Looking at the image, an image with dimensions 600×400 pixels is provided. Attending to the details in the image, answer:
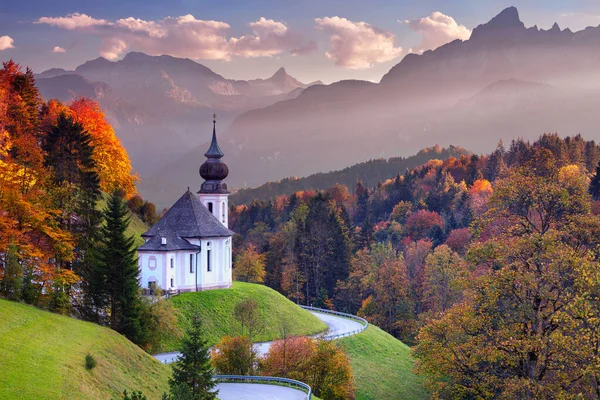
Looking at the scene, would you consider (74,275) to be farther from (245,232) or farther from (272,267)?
(245,232)

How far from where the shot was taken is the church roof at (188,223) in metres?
63.3

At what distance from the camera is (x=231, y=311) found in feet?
198

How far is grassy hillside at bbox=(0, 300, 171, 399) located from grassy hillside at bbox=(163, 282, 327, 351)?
50.2 ft

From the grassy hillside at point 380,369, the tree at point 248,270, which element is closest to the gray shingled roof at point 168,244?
the grassy hillside at point 380,369

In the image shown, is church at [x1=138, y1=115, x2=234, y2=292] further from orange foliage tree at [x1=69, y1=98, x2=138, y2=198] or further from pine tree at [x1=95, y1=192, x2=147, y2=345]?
pine tree at [x1=95, y1=192, x2=147, y2=345]

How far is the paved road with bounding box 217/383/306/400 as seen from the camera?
39656mm

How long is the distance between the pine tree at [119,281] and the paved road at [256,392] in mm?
6427

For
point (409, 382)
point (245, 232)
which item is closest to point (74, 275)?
point (409, 382)

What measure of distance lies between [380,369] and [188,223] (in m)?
21.6

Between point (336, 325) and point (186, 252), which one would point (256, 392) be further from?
point (336, 325)

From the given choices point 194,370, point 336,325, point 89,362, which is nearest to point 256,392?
point 194,370

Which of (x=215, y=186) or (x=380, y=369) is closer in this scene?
(x=380, y=369)

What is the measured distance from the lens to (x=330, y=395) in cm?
4512

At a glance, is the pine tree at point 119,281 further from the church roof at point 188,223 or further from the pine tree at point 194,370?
the church roof at point 188,223
